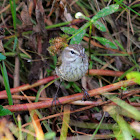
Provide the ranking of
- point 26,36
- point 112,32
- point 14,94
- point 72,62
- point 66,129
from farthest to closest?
point 112,32 < point 26,36 < point 14,94 < point 72,62 < point 66,129

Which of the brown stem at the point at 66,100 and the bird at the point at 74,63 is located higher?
the bird at the point at 74,63

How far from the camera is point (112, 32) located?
410 centimetres

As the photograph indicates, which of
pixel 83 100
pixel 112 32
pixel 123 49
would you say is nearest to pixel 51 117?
pixel 83 100

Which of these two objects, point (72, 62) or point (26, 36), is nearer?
point (72, 62)

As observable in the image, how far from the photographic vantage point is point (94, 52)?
3.93 m

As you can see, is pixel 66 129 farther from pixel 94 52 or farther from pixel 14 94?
pixel 94 52

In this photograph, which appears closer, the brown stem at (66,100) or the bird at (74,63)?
the brown stem at (66,100)

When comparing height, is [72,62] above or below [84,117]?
above

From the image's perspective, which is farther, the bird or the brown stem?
the bird

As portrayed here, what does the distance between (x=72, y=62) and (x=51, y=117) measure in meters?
0.82

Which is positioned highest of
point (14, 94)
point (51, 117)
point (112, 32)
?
point (112, 32)

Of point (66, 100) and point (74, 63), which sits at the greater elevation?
point (74, 63)

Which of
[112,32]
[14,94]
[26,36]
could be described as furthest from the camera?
[112,32]

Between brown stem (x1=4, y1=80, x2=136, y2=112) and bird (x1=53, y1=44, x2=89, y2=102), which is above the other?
bird (x1=53, y1=44, x2=89, y2=102)
